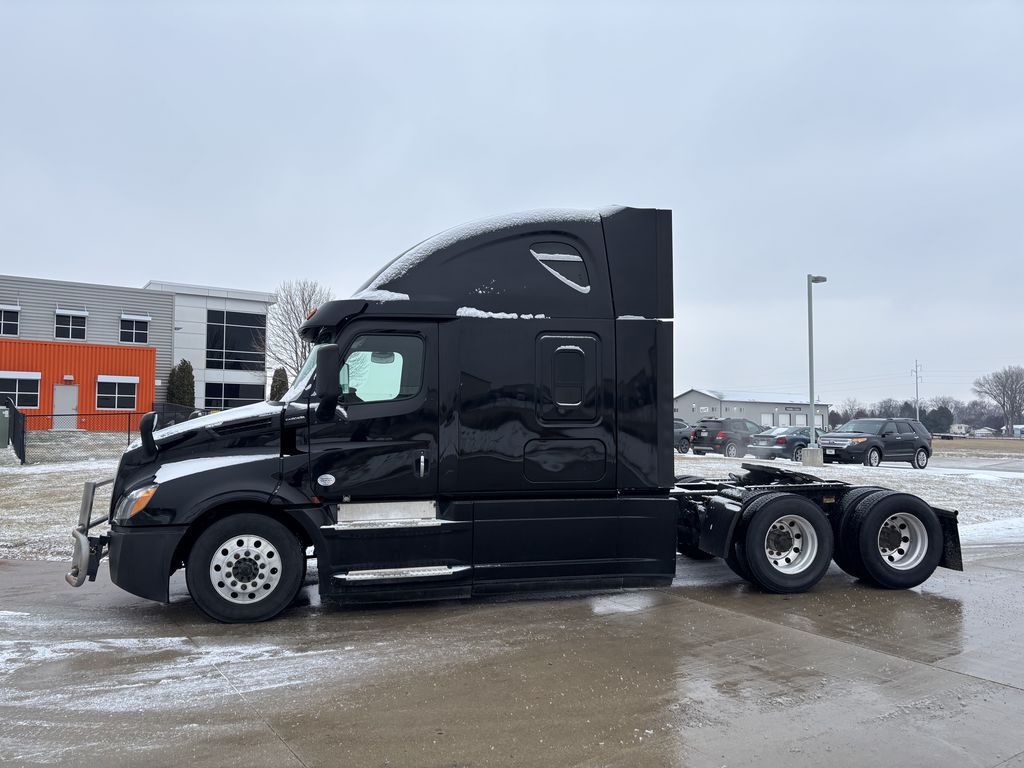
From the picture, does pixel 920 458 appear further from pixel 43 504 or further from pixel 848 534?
pixel 43 504

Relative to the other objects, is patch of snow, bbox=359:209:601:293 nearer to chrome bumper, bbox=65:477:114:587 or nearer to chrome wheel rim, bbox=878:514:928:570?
chrome bumper, bbox=65:477:114:587

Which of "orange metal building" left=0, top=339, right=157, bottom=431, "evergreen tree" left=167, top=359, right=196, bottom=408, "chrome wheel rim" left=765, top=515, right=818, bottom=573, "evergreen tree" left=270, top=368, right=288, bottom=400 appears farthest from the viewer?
"evergreen tree" left=167, top=359, right=196, bottom=408

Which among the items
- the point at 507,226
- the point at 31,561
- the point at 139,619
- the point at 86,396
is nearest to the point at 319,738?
the point at 139,619

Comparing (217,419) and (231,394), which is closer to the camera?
(217,419)

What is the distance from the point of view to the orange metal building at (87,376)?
3647 centimetres

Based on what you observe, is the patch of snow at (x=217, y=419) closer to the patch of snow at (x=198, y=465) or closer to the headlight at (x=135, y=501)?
the patch of snow at (x=198, y=465)

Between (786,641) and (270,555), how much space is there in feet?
13.0

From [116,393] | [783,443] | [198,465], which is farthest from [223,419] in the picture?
[116,393]

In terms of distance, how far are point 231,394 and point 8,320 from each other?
1165 cm

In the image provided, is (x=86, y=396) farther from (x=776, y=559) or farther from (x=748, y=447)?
(x=776, y=559)

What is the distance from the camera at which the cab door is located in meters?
6.11

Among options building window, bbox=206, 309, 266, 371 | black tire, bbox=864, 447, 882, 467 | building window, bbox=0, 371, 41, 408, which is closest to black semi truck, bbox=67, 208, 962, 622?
black tire, bbox=864, 447, 882, 467

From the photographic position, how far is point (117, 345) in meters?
39.2

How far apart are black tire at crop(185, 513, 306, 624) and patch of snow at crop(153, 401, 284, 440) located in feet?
2.49
